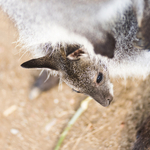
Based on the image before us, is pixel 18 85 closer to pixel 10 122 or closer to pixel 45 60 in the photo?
pixel 10 122

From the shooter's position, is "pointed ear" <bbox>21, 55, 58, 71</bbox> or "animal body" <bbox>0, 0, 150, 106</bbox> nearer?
"animal body" <bbox>0, 0, 150, 106</bbox>

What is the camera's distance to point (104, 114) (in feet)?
6.84

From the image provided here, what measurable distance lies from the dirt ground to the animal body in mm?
441

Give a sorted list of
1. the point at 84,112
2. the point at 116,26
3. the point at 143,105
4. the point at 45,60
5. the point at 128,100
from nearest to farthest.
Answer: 1. the point at 116,26
2. the point at 45,60
3. the point at 143,105
4. the point at 128,100
5. the point at 84,112

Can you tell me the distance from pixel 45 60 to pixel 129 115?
104cm

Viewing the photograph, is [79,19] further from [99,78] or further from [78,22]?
[99,78]

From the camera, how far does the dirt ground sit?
1828 millimetres

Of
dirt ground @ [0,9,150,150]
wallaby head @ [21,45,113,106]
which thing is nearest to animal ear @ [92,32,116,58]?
wallaby head @ [21,45,113,106]

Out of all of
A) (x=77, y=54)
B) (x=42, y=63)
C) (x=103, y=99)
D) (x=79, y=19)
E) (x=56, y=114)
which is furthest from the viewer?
(x=56, y=114)

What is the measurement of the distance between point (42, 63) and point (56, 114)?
119cm

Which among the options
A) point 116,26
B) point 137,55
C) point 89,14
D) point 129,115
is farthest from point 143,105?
point 89,14

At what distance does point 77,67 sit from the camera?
122 centimetres

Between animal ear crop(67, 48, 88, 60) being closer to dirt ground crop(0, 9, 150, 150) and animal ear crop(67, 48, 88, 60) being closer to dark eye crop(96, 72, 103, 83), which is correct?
dark eye crop(96, 72, 103, 83)

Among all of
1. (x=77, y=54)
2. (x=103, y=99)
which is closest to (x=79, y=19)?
(x=77, y=54)
